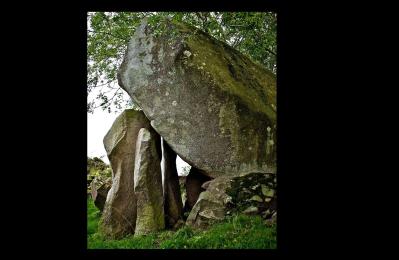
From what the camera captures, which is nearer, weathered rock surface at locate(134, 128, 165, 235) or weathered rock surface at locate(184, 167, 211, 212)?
weathered rock surface at locate(134, 128, 165, 235)

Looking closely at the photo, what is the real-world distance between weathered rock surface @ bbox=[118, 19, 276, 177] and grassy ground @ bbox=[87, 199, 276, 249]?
61.9 inches

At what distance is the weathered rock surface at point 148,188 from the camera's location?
346 inches

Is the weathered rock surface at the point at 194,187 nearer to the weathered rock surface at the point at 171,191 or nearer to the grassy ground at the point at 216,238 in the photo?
the weathered rock surface at the point at 171,191

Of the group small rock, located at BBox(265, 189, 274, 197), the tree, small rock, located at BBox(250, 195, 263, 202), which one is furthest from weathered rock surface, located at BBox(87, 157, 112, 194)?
small rock, located at BBox(265, 189, 274, 197)

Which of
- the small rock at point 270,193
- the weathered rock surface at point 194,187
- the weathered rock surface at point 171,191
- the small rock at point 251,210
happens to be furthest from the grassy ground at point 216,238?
the weathered rock surface at point 194,187

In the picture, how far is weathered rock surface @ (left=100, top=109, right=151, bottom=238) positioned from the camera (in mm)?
9055

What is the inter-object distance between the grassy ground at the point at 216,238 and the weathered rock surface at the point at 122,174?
0.50m

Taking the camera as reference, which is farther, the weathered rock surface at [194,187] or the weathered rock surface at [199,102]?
the weathered rock surface at [194,187]

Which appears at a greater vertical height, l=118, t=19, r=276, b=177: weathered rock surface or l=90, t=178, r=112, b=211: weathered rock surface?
l=118, t=19, r=276, b=177: weathered rock surface

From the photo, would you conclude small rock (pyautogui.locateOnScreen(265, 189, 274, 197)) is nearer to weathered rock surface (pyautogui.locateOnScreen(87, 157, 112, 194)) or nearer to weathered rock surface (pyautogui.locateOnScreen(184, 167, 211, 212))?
weathered rock surface (pyautogui.locateOnScreen(184, 167, 211, 212))

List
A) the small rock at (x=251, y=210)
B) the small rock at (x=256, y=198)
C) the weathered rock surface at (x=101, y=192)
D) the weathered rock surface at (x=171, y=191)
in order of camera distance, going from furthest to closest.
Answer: the weathered rock surface at (x=101, y=192) → the weathered rock surface at (x=171, y=191) → the small rock at (x=256, y=198) → the small rock at (x=251, y=210)
